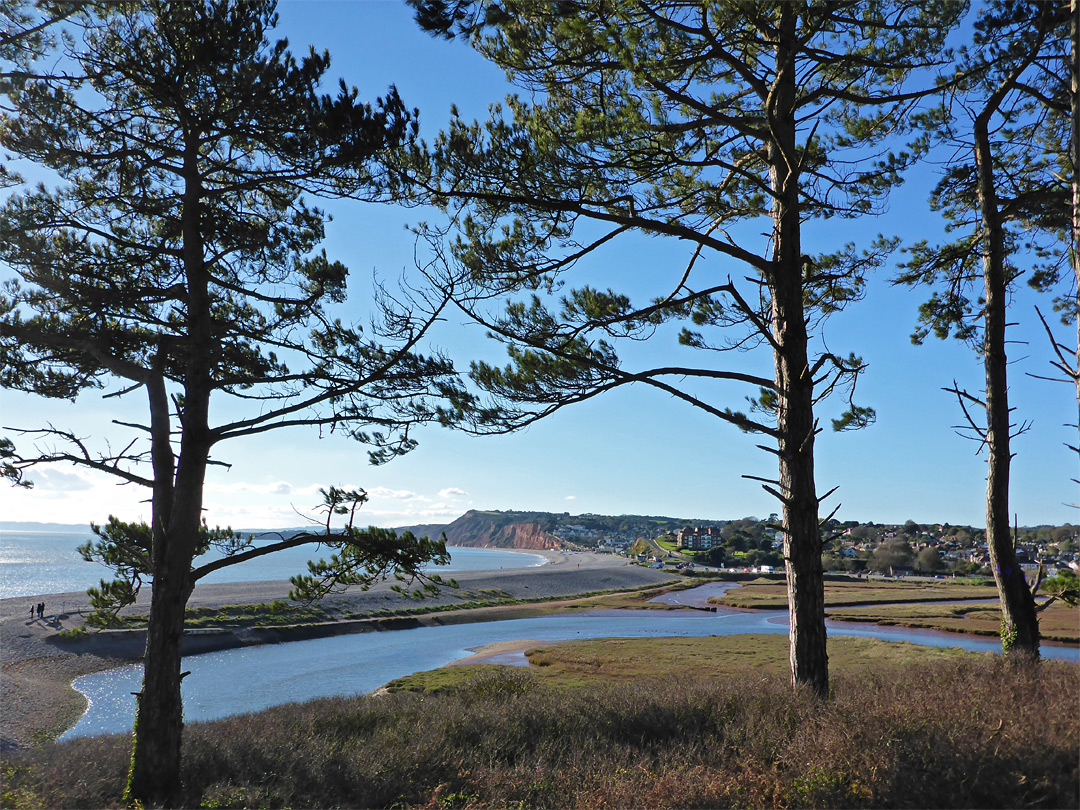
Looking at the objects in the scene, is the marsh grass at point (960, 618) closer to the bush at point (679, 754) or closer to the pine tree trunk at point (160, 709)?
the bush at point (679, 754)

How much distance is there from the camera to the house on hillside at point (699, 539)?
172m

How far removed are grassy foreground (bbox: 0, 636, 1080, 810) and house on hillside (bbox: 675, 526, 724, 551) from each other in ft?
550

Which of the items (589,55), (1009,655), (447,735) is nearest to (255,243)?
(589,55)

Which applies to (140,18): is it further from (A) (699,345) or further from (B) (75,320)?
(A) (699,345)

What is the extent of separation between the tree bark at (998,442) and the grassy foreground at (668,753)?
3.01 ft

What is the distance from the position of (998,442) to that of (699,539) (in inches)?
6920

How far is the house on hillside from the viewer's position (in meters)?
172

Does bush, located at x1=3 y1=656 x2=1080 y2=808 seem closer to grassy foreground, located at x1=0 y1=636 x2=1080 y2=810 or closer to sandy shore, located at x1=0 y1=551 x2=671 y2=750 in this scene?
grassy foreground, located at x1=0 y1=636 x2=1080 y2=810

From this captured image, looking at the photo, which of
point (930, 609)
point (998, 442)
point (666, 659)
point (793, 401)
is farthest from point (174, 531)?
point (930, 609)

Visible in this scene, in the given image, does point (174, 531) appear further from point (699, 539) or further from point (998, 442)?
point (699, 539)

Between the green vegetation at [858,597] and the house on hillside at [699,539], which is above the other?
the green vegetation at [858,597]

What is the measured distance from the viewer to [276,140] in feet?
26.9

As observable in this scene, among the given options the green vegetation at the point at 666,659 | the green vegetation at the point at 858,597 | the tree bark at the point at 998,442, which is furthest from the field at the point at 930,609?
the tree bark at the point at 998,442

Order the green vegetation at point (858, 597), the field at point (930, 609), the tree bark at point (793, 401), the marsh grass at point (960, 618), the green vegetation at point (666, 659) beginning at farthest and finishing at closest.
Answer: the green vegetation at point (858, 597) → the field at point (930, 609) → the marsh grass at point (960, 618) → the green vegetation at point (666, 659) → the tree bark at point (793, 401)
